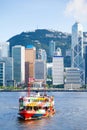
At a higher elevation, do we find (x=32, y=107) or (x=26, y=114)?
(x=32, y=107)

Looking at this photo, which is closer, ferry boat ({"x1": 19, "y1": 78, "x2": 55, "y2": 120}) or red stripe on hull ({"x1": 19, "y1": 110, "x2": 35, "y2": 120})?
red stripe on hull ({"x1": 19, "y1": 110, "x2": 35, "y2": 120})

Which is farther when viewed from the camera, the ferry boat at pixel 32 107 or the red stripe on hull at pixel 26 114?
the ferry boat at pixel 32 107

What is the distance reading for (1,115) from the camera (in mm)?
104250

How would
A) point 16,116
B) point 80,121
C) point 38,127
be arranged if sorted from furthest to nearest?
point 16,116
point 80,121
point 38,127

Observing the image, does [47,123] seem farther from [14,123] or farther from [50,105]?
[50,105]

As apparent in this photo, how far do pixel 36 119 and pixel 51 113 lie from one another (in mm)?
7995

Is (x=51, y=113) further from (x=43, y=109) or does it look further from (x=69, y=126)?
(x=69, y=126)

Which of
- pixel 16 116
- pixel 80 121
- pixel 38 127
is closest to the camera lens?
pixel 38 127

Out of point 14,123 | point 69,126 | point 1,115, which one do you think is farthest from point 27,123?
point 1,115

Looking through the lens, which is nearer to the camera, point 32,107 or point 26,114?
point 26,114

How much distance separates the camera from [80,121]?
9406 centimetres

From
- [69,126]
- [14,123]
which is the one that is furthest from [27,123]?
[69,126]

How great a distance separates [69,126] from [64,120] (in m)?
9.01

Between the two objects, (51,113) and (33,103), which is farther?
(51,113)
